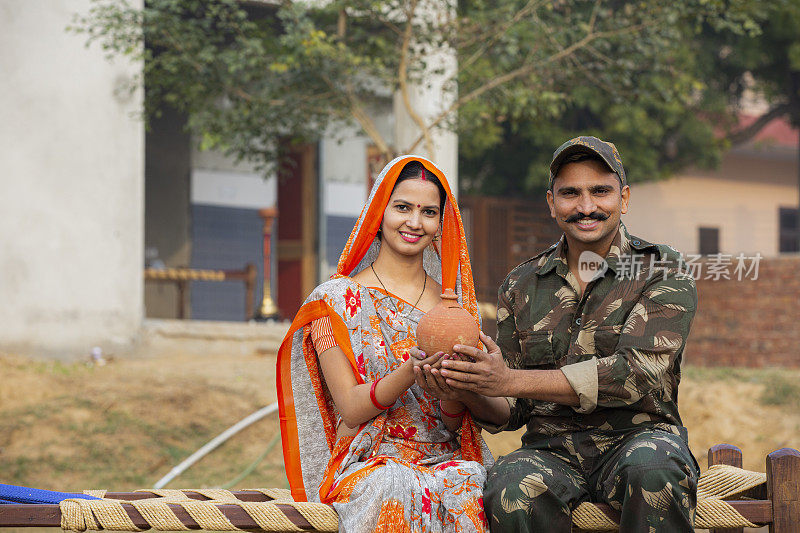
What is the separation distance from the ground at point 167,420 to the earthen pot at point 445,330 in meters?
5.13

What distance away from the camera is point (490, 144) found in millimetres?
12227

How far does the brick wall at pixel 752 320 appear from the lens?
12.0 metres

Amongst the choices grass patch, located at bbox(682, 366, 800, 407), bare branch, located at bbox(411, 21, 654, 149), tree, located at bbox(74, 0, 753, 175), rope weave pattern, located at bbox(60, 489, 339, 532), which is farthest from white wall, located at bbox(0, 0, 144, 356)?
rope weave pattern, located at bbox(60, 489, 339, 532)

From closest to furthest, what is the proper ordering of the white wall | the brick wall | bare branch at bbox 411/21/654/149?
1. bare branch at bbox 411/21/654/149
2. the white wall
3. the brick wall

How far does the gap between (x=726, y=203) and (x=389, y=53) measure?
1033 centimetres

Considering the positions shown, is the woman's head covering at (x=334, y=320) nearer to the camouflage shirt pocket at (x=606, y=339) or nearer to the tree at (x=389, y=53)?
the camouflage shirt pocket at (x=606, y=339)

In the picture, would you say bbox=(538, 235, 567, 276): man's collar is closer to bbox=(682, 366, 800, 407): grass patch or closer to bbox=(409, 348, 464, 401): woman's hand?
bbox=(409, 348, 464, 401): woman's hand

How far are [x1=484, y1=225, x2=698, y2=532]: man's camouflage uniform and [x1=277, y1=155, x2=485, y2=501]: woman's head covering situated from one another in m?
0.23

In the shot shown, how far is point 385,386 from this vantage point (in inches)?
125

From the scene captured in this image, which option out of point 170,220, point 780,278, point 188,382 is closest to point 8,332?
point 188,382

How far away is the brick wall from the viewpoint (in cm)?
1198

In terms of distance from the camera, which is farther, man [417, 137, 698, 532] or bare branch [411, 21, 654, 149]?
bare branch [411, 21, 654, 149]

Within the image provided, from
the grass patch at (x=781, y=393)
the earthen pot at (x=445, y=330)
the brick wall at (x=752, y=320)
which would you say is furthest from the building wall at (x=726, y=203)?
the earthen pot at (x=445, y=330)

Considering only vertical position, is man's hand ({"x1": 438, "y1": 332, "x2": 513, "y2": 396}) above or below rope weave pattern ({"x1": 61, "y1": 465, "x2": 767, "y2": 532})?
above
